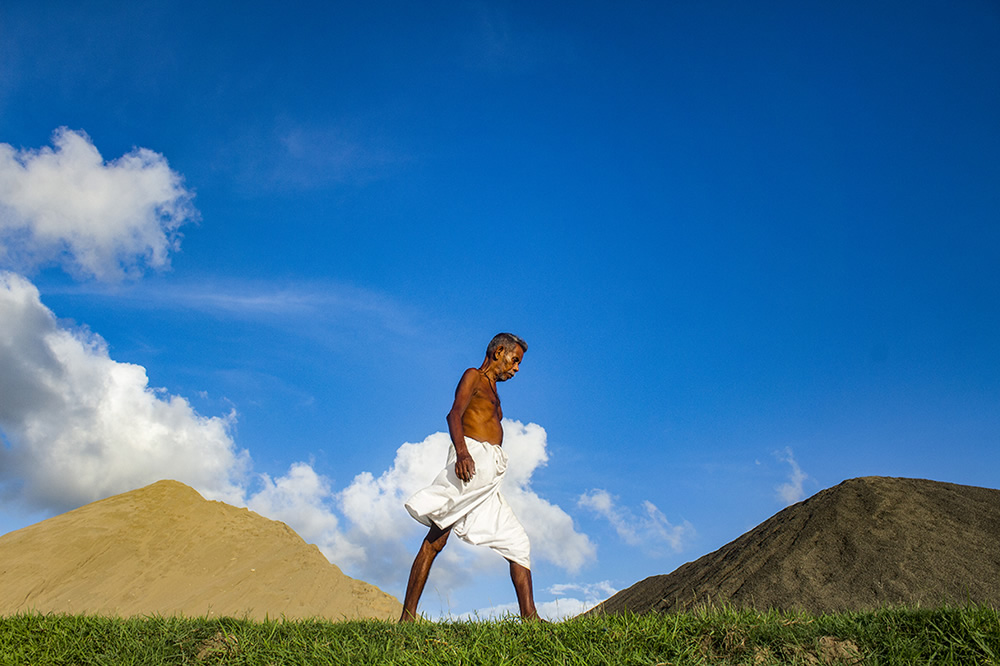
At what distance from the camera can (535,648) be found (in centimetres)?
302

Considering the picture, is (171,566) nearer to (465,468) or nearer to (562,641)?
(465,468)

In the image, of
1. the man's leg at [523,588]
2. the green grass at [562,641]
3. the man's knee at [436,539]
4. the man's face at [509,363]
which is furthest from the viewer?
the man's face at [509,363]

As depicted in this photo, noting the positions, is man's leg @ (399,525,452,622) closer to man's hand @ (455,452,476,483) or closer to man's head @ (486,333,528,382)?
man's hand @ (455,452,476,483)

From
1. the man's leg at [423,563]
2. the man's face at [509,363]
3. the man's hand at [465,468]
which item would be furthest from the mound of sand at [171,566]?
the man's hand at [465,468]

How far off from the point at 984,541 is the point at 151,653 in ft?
27.8

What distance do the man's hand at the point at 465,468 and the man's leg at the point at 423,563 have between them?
15.8 inches

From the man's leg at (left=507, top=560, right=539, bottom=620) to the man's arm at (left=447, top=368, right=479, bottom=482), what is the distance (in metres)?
0.67

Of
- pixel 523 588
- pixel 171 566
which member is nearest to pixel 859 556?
pixel 523 588

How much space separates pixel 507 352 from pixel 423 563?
1.52 meters

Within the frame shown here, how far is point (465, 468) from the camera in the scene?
427cm

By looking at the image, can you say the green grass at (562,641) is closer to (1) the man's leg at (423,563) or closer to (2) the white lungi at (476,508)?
(1) the man's leg at (423,563)

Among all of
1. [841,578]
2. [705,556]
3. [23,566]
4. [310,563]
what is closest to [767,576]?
[841,578]

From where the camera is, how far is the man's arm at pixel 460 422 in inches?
169

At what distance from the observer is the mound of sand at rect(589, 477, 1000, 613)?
23.1 feet
